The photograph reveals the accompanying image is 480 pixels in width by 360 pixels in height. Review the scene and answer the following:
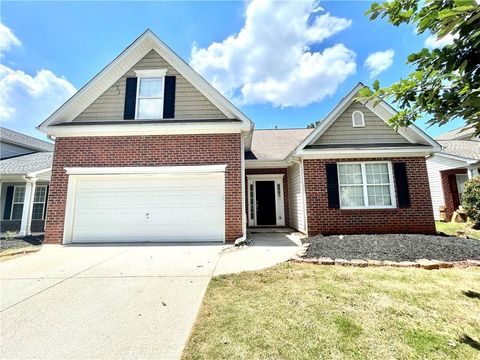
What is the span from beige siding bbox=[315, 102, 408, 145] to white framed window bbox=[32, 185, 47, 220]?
1506 centimetres

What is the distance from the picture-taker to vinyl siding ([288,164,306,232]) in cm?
973

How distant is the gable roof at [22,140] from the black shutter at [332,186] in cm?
2200

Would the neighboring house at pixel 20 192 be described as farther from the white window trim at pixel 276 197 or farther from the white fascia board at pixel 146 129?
the white window trim at pixel 276 197

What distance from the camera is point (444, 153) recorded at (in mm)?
14062

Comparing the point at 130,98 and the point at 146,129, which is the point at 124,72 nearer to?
the point at 130,98

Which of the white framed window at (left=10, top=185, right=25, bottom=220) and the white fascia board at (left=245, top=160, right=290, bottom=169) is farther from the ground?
the white fascia board at (left=245, top=160, right=290, bottom=169)

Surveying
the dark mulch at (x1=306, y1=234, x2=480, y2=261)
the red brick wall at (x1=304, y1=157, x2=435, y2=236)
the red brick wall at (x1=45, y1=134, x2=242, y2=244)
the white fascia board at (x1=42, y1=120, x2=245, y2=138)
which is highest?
the white fascia board at (x1=42, y1=120, x2=245, y2=138)

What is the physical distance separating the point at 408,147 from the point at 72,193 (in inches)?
490

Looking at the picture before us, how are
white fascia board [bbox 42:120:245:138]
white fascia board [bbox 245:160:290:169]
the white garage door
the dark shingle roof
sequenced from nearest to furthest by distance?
the white garage door, white fascia board [bbox 42:120:245:138], white fascia board [bbox 245:160:290:169], the dark shingle roof

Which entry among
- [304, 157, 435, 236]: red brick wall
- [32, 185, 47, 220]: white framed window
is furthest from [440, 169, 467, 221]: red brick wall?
[32, 185, 47, 220]: white framed window

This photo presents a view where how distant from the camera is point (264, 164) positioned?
11680 mm

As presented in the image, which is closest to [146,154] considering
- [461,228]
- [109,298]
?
[109,298]

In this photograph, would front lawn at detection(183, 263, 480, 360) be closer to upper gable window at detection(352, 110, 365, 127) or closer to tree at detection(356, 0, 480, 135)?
tree at detection(356, 0, 480, 135)

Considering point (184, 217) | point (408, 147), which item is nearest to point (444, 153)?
point (408, 147)
